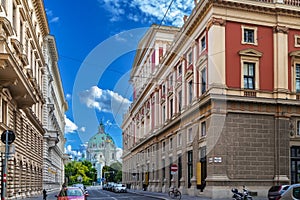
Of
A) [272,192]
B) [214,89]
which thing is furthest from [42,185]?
[272,192]

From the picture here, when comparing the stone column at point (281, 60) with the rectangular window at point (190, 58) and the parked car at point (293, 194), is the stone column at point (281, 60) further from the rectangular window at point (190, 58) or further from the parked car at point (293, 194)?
the parked car at point (293, 194)

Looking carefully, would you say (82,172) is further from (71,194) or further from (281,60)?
(71,194)

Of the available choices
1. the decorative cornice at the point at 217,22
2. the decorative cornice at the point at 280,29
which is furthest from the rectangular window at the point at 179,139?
the decorative cornice at the point at 280,29

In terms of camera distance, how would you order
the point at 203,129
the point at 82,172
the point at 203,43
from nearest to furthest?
the point at 203,129
the point at 203,43
the point at 82,172

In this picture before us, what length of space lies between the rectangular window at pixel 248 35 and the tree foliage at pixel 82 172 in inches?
4439

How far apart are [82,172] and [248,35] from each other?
11655cm

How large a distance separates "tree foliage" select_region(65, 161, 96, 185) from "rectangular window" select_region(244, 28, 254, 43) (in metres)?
113

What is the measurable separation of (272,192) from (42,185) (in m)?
35.9

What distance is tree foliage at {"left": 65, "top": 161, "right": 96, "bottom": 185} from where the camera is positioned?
482 feet

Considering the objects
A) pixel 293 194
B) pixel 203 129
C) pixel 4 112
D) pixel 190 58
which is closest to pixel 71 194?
pixel 4 112

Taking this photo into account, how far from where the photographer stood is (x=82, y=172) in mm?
147500

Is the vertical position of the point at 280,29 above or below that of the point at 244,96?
above

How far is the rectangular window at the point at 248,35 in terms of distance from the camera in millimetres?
38344

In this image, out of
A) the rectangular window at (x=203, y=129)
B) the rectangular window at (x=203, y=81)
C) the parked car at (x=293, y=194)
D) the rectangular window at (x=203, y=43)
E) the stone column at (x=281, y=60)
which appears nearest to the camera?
the parked car at (x=293, y=194)
